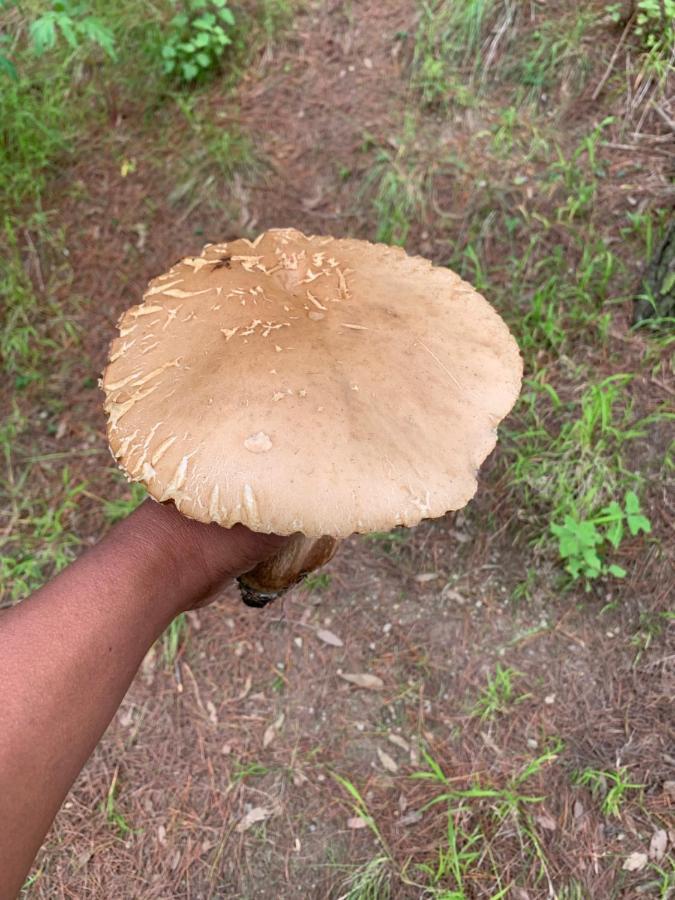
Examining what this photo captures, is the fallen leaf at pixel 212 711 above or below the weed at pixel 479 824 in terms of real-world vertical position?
below

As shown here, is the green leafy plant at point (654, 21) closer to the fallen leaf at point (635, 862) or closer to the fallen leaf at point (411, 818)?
the fallen leaf at point (635, 862)

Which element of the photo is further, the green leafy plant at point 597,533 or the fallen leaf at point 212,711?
the fallen leaf at point 212,711

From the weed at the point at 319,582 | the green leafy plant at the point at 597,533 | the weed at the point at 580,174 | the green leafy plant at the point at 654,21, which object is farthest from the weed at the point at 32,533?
the green leafy plant at the point at 654,21

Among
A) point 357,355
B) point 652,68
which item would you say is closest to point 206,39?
point 652,68

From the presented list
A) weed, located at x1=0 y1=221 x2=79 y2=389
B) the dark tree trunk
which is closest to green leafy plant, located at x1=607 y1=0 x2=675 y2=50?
the dark tree trunk

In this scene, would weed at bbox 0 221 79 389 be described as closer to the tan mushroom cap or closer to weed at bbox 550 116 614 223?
the tan mushroom cap

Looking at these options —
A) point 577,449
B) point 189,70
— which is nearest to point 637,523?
point 577,449

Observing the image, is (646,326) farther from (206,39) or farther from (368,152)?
(206,39)
